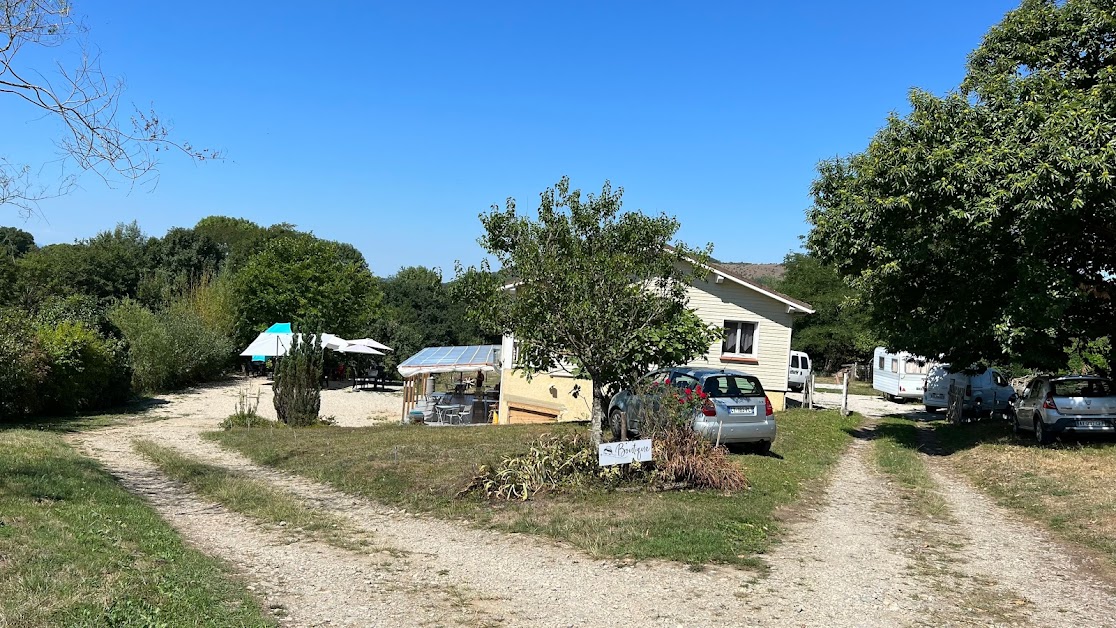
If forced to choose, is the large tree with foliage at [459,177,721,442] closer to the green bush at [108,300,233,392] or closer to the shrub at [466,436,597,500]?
the shrub at [466,436,597,500]

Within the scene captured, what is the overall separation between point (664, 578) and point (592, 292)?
4.22m

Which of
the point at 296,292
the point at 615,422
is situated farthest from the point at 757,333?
the point at 296,292

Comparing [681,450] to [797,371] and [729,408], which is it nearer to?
[729,408]

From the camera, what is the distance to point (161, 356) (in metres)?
31.1

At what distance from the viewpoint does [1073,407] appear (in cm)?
1501

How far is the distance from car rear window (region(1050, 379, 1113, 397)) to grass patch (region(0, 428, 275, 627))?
1520cm

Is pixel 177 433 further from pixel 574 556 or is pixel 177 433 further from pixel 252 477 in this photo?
pixel 574 556

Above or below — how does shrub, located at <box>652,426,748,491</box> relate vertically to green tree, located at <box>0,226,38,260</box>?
below

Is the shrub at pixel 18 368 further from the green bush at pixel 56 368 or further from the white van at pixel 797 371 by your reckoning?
the white van at pixel 797 371

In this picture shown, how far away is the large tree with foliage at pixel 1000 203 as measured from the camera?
12.6 metres

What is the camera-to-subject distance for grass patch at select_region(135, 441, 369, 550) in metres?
8.26

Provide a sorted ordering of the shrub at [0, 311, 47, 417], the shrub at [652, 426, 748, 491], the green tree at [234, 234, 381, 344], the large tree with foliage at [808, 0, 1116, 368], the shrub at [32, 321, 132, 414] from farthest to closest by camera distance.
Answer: the green tree at [234, 234, 381, 344], the shrub at [32, 321, 132, 414], the shrub at [0, 311, 47, 417], the large tree with foliage at [808, 0, 1116, 368], the shrub at [652, 426, 748, 491]

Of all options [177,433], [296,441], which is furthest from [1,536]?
[177,433]

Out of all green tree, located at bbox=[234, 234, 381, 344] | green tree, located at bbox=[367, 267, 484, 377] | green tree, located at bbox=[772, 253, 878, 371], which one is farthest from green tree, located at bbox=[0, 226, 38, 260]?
green tree, located at bbox=[772, 253, 878, 371]
